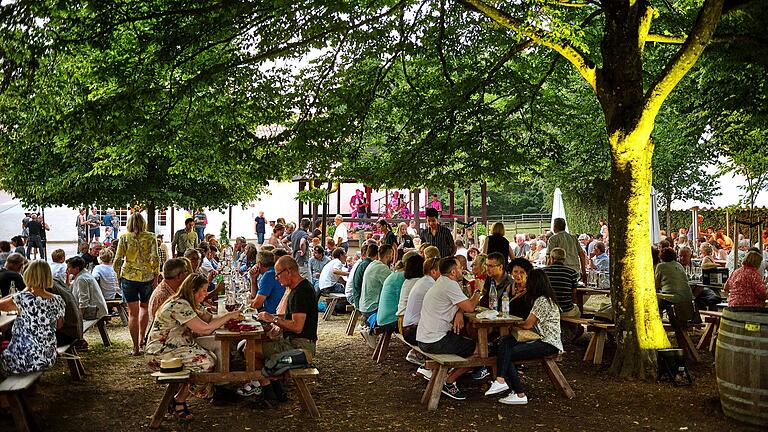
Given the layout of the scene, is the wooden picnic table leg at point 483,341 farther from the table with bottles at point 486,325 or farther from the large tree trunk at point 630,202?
the large tree trunk at point 630,202

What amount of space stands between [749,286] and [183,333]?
6.74m

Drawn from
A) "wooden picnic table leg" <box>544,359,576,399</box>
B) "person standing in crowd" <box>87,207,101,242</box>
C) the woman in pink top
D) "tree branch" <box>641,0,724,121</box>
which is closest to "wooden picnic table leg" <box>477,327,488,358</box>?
"wooden picnic table leg" <box>544,359,576,399</box>

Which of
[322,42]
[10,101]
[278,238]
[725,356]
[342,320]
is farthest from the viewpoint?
[278,238]

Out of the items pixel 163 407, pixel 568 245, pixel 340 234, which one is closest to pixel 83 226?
A: pixel 340 234

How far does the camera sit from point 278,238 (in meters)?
16.5

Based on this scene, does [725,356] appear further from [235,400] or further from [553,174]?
[553,174]

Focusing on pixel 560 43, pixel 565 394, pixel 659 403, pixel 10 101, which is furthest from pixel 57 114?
pixel 659 403

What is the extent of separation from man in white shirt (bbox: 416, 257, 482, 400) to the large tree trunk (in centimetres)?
203

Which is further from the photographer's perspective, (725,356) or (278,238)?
(278,238)

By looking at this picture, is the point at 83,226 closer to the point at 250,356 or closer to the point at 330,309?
the point at 330,309

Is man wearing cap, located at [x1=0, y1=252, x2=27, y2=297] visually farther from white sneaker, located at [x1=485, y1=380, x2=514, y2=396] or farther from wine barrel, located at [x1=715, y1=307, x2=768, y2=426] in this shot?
wine barrel, located at [x1=715, y1=307, x2=768, y2=426]

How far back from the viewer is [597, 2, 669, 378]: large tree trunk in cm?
827

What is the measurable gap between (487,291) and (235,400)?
3278mm

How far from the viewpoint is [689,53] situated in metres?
8.13
